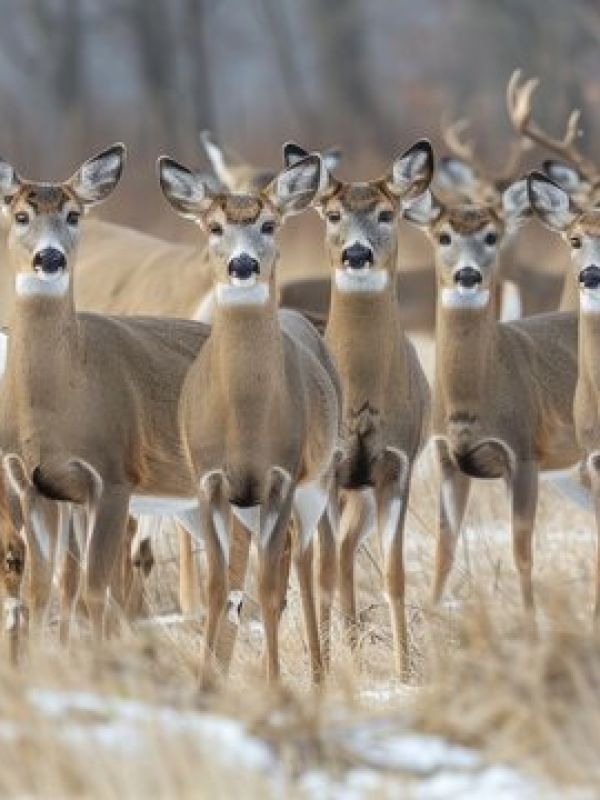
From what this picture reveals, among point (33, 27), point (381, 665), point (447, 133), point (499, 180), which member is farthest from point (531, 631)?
point (33, 27)

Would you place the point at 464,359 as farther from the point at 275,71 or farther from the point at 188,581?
the point at 275,71

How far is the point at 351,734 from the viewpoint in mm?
6883

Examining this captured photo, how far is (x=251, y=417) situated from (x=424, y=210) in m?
2.36

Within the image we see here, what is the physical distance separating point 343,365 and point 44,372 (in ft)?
4.92

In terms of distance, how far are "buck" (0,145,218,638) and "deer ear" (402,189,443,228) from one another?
1732 mm

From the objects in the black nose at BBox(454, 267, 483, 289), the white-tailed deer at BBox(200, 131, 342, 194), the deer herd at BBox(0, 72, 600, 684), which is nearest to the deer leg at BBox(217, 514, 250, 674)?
the deer herd at BBox(0, 72, 600, 684)

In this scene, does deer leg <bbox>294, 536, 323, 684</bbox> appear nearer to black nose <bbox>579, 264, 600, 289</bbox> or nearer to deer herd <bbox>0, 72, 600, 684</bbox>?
deer herd <bbox>0, 72, 600, 684</bbox>

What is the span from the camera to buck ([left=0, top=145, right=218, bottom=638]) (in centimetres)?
986

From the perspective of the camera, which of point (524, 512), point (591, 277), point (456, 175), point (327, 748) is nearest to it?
point (327, 748)

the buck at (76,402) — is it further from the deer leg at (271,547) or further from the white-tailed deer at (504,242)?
the white-tailed deer at (504,242)

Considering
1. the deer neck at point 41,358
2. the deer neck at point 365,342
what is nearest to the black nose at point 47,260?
the deer neck at point 41,358

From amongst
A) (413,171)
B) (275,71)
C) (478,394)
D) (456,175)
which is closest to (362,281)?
(413,171)

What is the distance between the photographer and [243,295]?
974cm

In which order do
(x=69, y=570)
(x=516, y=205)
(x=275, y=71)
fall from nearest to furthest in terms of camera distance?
1. (x=69, y=570)
2. (x=516, y=205)
3. (x=275, y=71)
